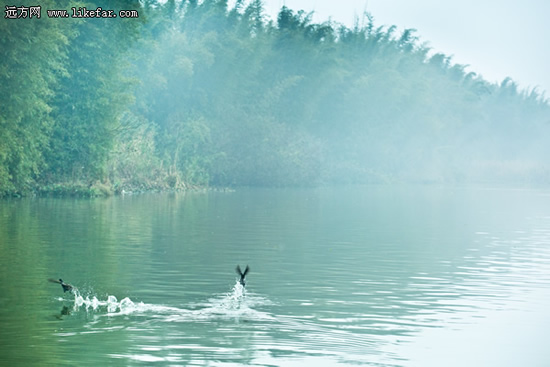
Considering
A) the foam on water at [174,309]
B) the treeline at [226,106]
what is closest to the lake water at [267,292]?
the foam on water at [174,309]

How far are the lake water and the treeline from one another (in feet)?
27.9

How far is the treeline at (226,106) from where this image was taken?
37969 mm

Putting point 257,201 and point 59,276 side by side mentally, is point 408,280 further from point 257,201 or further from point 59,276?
point 257,201

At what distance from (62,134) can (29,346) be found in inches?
1244

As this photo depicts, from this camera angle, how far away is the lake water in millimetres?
10844

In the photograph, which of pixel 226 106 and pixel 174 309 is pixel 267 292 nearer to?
pixel 174 309

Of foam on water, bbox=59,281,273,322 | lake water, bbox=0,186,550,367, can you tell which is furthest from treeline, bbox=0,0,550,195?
foam on water, bbox=59,281,273,322

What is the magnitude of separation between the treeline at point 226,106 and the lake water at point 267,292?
8503mm

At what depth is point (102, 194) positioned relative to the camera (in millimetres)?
41531

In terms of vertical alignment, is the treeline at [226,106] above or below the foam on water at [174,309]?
above

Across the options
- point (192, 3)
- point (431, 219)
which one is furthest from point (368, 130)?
point (431, 219)

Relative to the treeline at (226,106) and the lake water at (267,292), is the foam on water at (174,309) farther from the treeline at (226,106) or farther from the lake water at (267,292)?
the treeline at (226,106)

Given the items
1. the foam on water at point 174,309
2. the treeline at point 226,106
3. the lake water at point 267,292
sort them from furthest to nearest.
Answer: the treeline at point 226,106, the foam on water at point 174,309, the lake water at point 267,292

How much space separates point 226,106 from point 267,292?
4649 centimetres
